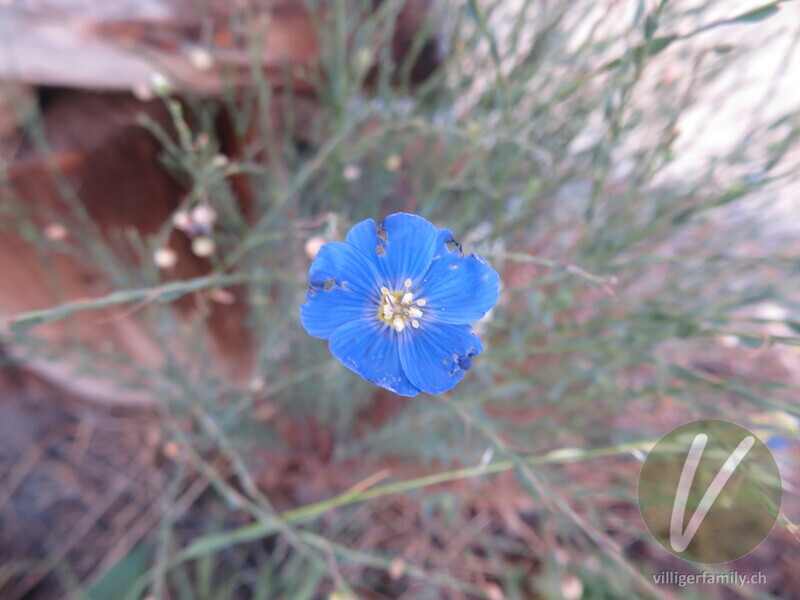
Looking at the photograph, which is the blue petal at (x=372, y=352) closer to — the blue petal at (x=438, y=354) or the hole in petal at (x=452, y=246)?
the blue petal at (x=438, y=354)

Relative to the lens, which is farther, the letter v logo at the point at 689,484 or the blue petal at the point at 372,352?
the letter v logo at the point at 689,484

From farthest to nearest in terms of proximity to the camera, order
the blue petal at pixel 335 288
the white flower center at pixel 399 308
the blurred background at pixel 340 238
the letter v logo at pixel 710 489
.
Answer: the blurred background at pixel 340 238 < the letter v logo at pixel 710 489 < the white flower center at pixel 399 308 < the blue petal at pixel 335 288

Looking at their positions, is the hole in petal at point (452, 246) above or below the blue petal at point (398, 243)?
above

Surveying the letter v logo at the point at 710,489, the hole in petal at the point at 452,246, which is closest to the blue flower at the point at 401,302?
the hole in petal at the point at 452,246

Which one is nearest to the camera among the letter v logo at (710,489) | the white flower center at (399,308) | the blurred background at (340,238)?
the white flower center at (399,308)

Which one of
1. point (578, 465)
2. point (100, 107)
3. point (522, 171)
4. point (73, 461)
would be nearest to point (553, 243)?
point (522, 171)

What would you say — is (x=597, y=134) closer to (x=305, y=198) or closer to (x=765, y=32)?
(x=765, y=32)
